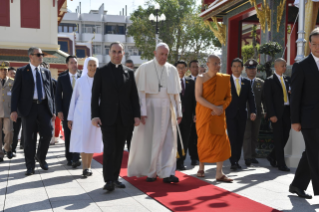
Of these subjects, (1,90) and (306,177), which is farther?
(1,90)

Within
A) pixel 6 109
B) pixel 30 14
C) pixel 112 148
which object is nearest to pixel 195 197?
pixel 112 148

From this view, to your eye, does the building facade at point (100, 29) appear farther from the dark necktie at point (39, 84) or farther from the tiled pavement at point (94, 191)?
the tiled pavement at point (94, 191)

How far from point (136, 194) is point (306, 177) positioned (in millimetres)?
2221

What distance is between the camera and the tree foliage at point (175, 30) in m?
36.0

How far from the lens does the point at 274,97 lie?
325 inches

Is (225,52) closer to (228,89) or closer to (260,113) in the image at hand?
(260,113)

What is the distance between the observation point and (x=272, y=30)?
1472 cm

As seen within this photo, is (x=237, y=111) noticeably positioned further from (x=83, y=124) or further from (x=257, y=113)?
(x=83, y=124)

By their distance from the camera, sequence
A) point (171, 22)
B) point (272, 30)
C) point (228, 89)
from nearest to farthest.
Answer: point (228, 89) < point (272, 30) < point (171, 22)

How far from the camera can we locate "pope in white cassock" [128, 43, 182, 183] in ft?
22.2

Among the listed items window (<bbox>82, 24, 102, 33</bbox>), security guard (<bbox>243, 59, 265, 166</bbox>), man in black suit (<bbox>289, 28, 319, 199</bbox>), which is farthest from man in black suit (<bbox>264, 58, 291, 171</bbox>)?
window (<bbox>82, 24, 102, 33</bbox>)

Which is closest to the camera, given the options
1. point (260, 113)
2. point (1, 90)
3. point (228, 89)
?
point (228, 89)

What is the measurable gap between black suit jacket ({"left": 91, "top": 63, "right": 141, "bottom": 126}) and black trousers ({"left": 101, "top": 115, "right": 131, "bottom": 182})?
0.32 feet

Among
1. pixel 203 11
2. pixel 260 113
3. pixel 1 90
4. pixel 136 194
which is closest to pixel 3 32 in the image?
pixel 203 11
